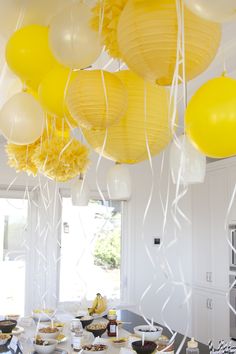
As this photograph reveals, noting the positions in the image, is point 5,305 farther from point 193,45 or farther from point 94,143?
point 193,45

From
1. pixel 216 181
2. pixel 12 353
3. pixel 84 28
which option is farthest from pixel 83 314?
pixel 84 28

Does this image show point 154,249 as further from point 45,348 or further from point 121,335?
point 45,348

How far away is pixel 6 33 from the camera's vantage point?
1697 millimetres

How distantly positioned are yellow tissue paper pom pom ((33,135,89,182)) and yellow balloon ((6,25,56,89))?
0.33 meters

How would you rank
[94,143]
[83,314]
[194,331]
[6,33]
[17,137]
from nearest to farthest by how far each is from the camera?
1. [94,143]
2. [17,137]
3. [6,33]
4. [83,314]
5. [194,331]

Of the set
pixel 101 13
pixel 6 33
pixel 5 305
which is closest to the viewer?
pixel 101 13

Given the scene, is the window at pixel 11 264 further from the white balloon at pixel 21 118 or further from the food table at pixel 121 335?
the white balloon at pixel 21 118

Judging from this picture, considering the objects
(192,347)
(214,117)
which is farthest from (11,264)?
(214,117)

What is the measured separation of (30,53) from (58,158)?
0.45 m

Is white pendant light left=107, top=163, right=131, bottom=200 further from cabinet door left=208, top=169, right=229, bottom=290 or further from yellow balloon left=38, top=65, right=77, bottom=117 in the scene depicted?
cabinet door left=208, top=169, right=229, bottom=290

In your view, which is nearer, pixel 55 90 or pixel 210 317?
pixel 55 90

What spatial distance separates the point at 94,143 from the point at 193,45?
445mm

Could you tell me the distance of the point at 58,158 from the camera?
163 centimetres

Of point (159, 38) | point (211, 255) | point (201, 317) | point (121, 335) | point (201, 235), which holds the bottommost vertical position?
point (201, 317)
